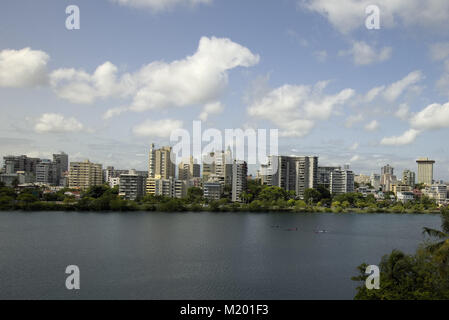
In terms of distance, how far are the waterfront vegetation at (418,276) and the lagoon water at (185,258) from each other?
12.0ft

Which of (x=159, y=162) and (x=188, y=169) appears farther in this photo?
(x=188, y=169)

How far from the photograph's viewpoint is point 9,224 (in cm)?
2330

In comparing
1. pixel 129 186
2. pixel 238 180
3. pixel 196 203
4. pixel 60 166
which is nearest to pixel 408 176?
pixel 238 180

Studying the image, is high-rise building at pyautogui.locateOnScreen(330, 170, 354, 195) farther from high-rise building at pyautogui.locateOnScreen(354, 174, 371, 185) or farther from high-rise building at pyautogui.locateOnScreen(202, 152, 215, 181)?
high-rise building at pyautogui.locateOnScreen(354, 174, 371, 185)

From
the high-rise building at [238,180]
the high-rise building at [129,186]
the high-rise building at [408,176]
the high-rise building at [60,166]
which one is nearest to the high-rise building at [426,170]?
the high-rise building at [408,176]

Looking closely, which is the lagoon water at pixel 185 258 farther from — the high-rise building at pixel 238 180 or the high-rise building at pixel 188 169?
the high-rise building at pixel 188 169

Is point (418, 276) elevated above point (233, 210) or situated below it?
A: above

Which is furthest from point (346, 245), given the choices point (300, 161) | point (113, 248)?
point (300, 161)

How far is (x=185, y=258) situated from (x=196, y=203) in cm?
2291

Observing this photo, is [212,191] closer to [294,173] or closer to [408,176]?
[294,173]

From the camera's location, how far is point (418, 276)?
21.0 feet

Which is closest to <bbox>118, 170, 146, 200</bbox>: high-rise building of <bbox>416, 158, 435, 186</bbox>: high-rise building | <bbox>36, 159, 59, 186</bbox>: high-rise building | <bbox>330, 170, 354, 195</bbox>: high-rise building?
<bbox>36, 159, 59, 186</bbox>: high-rise building
